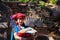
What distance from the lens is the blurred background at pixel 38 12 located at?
5293 millimetres

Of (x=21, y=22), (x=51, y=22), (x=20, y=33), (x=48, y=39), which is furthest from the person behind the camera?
(x=51, y=22)

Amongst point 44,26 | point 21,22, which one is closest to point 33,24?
point 44,26

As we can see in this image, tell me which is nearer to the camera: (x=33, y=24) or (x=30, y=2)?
(x=33, y=24)

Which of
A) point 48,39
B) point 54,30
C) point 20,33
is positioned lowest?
point 54,30

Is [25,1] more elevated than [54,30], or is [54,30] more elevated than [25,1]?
[25,1]

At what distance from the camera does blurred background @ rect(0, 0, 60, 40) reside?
529 centimetres

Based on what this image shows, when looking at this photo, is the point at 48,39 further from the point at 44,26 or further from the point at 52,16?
the point at 52,16

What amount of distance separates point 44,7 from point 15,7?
42.4 inches

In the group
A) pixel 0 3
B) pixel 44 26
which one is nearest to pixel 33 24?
pixel 44 26

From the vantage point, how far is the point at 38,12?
254 inches

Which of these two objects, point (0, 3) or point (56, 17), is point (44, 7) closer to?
point (56, 17)

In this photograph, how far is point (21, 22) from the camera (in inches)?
85.3

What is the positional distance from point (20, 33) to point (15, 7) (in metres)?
4.60

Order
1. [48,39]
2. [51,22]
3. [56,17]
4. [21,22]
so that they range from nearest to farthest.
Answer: [21,22] < [48,39] < [51,22] < [56,17]
